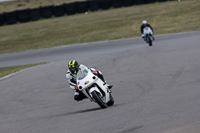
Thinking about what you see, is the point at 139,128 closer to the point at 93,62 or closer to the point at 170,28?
the point at 93,62

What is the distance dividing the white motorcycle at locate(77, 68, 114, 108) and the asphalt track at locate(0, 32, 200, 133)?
25 cm

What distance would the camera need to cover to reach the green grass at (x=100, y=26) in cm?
2884

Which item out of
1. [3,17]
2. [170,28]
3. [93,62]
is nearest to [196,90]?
[93,62]

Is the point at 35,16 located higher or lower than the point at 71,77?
lower

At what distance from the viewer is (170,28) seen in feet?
92.7

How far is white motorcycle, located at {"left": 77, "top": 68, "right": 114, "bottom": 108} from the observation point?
847 centimetres

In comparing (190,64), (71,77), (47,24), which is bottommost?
(47,24)

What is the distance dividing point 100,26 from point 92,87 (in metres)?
25.1

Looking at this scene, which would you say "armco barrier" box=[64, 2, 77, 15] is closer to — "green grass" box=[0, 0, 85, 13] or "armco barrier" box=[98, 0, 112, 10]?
"armco barrier" box=[98, 0, 112, 10]

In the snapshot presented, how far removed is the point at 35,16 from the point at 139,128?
1317 inches

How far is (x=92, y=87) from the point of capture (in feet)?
28.0

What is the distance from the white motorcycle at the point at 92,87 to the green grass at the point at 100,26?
60.5ft

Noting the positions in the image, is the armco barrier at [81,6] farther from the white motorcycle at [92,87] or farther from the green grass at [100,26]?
the white motorcycle at [92,87]

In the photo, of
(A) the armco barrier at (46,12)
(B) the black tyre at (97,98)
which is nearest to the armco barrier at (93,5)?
(A) the armco barrier at (46,12)
